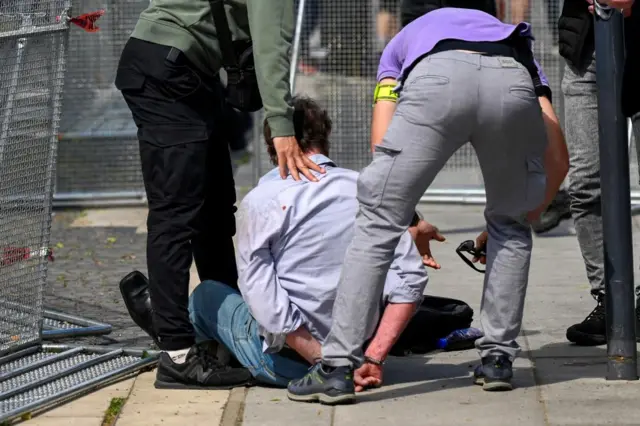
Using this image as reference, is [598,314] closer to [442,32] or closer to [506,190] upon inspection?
[506,190]

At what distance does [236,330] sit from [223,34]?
1019 mm

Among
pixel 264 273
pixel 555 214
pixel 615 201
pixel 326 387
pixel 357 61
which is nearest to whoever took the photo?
pixel 326 387

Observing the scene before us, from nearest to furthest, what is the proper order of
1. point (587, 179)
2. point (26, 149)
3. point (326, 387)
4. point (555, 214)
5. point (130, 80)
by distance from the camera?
point (326, 387) < point (130, 80) < point (26, 149) < point (587, 179) < point (555, 214)

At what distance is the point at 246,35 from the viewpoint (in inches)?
175

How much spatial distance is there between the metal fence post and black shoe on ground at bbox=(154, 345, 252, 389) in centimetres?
126

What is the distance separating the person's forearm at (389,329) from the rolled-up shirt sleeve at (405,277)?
1.1 inches

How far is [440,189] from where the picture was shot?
9.17 metres

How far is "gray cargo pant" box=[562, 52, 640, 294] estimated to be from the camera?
5.09 m

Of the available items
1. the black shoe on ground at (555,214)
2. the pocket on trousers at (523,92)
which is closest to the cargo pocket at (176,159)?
the pocket on trousers at (523,92)

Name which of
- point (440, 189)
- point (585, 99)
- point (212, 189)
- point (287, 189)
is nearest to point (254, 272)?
point (287, 189)

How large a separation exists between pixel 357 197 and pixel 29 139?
1.38 metres

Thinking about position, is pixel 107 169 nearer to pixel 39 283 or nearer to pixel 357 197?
pixel 39 283

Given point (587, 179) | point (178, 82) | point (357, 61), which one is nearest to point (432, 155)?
point (178, 82)

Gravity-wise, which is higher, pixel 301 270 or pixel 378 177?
pixel 378 177
